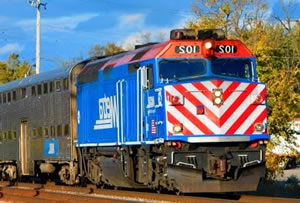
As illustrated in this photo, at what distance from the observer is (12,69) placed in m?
65.2

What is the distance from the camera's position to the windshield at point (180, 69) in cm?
1364

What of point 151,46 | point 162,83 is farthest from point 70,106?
point 162,83

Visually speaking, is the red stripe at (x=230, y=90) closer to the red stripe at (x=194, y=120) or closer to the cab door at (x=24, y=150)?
the red stripe at (x=194, y=120)

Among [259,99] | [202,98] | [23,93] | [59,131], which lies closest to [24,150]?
[23,93]

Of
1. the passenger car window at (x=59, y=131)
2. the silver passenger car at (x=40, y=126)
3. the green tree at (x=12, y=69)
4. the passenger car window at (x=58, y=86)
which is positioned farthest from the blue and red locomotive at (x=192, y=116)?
the green tree at (x=12, y=69)

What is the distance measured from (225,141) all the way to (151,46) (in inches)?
132

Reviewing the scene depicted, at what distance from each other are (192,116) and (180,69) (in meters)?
1.26

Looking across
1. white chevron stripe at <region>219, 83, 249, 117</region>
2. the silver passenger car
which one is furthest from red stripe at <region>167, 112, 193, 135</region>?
the silver passenger car

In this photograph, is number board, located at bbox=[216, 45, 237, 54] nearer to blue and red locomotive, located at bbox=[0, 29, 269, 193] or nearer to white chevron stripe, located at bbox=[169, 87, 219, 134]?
blue and red locomotive, located at bbox=[0, 29, 269, 193]

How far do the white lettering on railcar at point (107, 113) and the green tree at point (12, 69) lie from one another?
146ft

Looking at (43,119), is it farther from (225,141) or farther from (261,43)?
(225,141)

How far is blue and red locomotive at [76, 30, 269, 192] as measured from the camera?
516 inches

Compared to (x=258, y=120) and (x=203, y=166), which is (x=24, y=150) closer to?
(x=203, y=166)

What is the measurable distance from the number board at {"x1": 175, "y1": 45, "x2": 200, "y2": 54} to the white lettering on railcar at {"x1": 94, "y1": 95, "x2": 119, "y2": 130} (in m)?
2.73
